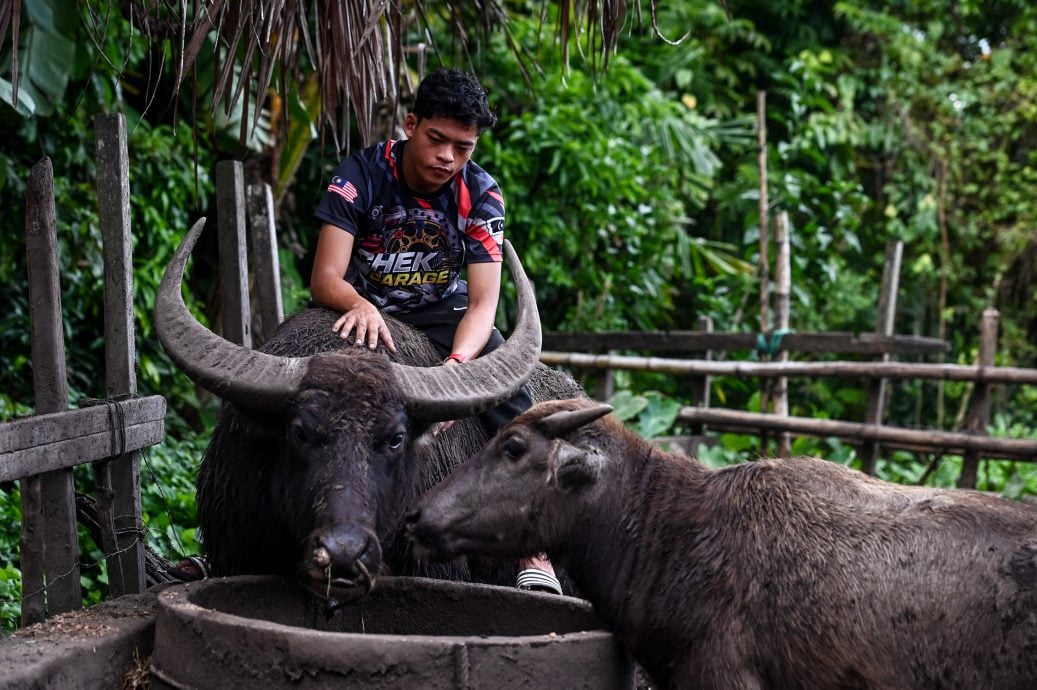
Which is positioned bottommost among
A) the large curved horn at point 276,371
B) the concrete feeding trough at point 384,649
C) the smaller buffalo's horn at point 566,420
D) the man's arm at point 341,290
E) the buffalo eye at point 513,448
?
the concrete feeding trough at point 384,649

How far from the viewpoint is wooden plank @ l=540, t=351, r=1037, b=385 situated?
888 centimetres

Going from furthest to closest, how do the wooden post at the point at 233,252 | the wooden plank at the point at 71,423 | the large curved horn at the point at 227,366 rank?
the wooden post at the point at 233,252 < the large curved horn at the point at 227,366 < the wooden plank at the point at 71,423

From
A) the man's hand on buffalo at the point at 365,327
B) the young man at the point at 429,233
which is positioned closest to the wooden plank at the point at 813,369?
the young man at the point at 429,233

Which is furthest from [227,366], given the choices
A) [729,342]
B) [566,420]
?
[729,342]

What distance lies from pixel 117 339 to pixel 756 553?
8.03 feet

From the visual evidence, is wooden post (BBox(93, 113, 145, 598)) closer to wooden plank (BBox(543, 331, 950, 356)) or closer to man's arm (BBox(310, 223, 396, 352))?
man's arm (BBox(310, 223, 396, 352))

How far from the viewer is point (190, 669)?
3.22 metres

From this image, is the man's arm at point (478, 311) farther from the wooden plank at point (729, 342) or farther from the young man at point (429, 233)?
the wooden plank at point (729, 342)

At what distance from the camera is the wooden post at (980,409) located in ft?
29.0

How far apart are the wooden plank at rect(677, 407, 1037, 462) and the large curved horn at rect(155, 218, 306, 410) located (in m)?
6.36

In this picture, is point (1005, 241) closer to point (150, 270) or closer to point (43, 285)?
point (150, 270)

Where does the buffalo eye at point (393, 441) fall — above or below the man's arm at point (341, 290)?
below

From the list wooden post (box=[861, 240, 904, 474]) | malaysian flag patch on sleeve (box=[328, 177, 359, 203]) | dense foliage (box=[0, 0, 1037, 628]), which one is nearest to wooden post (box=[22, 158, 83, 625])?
malaysian flag patch on sleeve (box=[328, 177, 359, 203])

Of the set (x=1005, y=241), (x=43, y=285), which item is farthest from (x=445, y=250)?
(x=1005, y=241)
